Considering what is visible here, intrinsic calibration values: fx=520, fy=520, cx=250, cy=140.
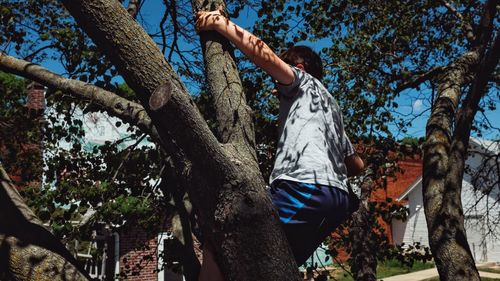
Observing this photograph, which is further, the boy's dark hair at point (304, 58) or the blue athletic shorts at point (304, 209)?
the boy's dark hair at point (304, 58)

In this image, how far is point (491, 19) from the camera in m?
5.93

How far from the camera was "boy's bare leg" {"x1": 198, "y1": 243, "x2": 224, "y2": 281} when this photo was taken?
1938 millimetres

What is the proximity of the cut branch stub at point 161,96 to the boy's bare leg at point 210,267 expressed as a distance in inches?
23.5

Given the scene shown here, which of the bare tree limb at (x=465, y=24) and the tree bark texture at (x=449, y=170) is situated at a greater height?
the bare tree limb at (x=465, y=24)

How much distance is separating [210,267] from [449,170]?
10.8 feet

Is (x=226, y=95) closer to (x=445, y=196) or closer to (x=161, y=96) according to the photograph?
(x=161, y=96)

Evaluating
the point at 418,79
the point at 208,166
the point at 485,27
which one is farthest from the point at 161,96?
the point at 418,79

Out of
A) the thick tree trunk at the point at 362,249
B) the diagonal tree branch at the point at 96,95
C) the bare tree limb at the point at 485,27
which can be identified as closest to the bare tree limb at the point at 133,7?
the diagonal tree branch at the point at 96,95

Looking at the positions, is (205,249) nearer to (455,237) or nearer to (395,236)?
(455,237)

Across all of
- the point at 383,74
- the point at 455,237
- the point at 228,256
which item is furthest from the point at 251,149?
the point at 383,74

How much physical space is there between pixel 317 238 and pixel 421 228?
92.7 feet

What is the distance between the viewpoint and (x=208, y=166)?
1.75 m

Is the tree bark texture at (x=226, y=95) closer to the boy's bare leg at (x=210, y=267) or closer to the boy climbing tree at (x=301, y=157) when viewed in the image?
the boy climbing tree at (x=301, y=157)

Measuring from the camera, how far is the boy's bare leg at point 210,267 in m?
1.94
